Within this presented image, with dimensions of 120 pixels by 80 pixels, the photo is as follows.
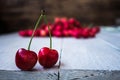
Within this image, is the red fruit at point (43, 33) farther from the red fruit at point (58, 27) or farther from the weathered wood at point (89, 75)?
the weathered wood at point (89, 75)

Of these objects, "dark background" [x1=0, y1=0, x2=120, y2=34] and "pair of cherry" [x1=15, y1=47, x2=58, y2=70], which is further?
"dark background" [x1=0, y1=0, x2=120, y2=34]

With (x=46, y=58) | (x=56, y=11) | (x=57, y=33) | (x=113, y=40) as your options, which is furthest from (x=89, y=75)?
(x=56, y=11)

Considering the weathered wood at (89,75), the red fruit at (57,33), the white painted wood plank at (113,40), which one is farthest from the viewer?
the red fruit at (57,33)

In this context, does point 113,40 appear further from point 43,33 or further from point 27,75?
point 27,75

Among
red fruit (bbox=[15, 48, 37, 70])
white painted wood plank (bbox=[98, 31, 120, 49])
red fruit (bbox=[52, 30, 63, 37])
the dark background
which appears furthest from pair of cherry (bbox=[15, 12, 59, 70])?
the dark background

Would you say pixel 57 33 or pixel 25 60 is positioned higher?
pixel 25 60

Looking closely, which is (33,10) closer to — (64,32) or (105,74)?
(64,32)

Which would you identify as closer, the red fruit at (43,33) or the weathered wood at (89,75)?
the weathered wood at (89,75)

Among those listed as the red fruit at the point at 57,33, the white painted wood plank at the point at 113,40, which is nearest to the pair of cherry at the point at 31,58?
the white painted wood plank at the point at 113,40

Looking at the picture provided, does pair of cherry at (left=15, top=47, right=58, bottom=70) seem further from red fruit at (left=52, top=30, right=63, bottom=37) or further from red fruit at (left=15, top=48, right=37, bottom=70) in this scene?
red fruit at (left=52, top=30, right=63, bottom=37)
